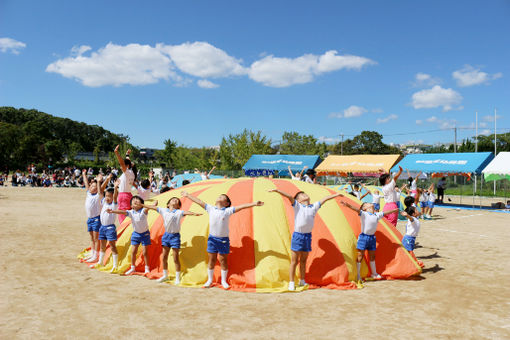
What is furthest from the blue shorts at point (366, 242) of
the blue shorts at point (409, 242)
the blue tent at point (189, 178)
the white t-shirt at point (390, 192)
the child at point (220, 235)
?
the blue tent at point (189, 178)

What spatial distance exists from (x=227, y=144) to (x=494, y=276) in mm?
43332

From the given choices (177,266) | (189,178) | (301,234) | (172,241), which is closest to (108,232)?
(172,241)

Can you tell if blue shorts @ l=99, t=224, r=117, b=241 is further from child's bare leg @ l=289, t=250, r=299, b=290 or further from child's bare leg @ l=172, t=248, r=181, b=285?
child's bare leg @ l=289, t=250, r=299, b=290

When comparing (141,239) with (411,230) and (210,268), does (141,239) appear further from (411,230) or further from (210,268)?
(411,230)

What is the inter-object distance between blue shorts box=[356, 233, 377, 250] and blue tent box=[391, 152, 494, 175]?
1672cm

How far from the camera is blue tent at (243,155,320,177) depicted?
31.1m

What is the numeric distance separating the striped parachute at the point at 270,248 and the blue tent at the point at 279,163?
23.9 m

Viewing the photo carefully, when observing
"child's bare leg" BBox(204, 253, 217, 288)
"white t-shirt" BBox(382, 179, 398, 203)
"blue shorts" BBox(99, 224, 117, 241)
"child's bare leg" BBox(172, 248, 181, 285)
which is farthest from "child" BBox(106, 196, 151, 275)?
"white t-shirt" BBox(382, 179, 398, 203)

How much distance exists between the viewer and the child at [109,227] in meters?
6.43

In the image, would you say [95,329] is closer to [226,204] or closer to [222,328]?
[222,328]

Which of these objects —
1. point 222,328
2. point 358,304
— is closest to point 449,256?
point 358,304

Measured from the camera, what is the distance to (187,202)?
6906 mm

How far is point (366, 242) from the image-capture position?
601 cm

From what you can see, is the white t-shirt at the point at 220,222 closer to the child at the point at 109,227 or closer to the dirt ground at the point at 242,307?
the dirt ground at the point at 242,307
